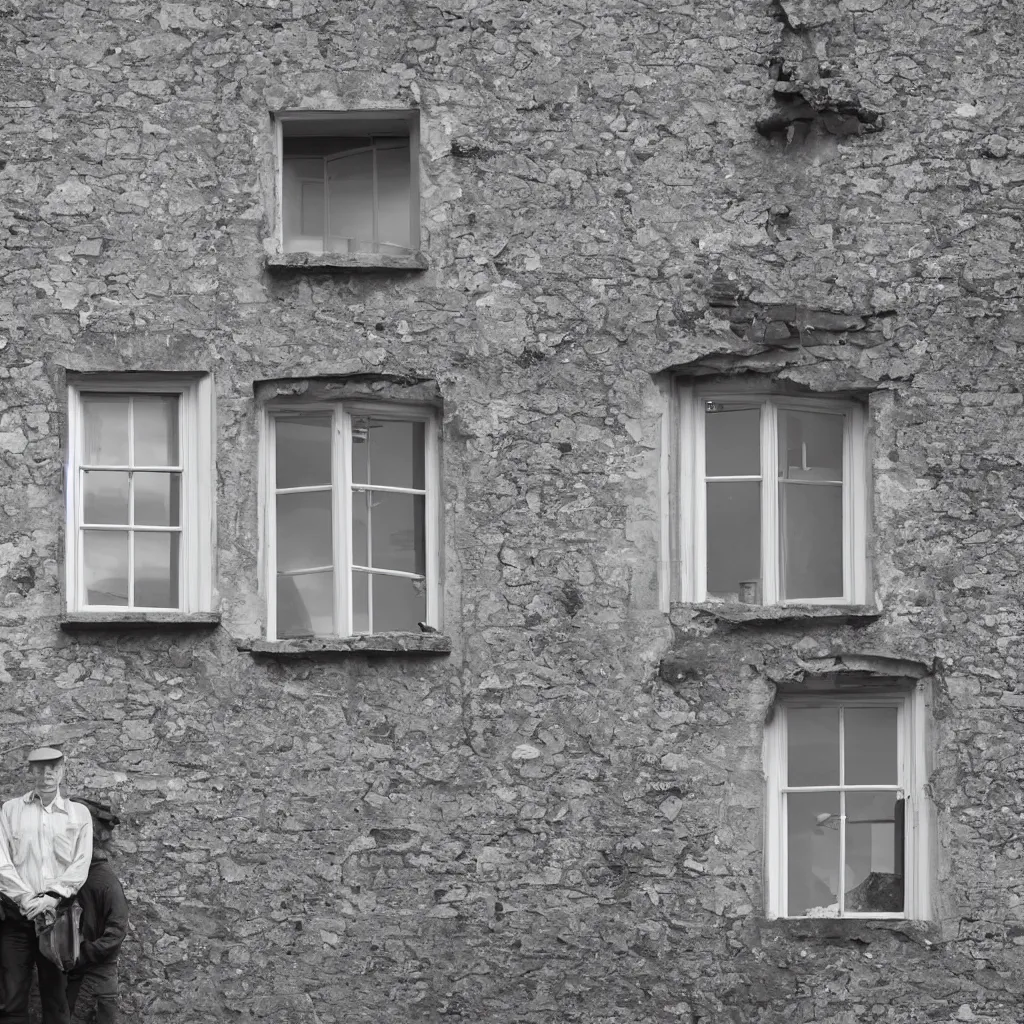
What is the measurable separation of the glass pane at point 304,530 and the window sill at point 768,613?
2.36 meters

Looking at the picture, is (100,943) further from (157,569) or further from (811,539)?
(811,539)

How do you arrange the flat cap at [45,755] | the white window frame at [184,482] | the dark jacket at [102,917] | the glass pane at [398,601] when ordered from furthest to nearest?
1. the glass pane at [398,601]
2. the white window frame at [184,482]
3. the flat cap at [45,755]
4. the dark jacket at [102,917]

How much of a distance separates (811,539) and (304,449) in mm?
3449

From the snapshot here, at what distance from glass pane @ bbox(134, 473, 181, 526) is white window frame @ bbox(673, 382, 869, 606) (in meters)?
3.32

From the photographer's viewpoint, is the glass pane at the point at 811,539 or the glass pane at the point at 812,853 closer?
the glass pane at the point at 812,853

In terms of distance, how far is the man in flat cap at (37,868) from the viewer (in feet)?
41.1

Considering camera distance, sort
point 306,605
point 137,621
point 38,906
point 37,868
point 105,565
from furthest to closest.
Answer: point 306,605
point 105,565
point 137,621
point 37,868
point 38,906

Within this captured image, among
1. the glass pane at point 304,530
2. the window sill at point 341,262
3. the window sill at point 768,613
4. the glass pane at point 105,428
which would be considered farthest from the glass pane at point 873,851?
the glass pane at point 105,428

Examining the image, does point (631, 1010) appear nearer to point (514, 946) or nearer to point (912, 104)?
point (514, 946)

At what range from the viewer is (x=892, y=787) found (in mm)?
13414

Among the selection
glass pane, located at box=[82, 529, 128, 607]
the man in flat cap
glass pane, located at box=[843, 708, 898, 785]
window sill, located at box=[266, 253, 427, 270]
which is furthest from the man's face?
glass pane, located at box=[843, 708, 898, 785]

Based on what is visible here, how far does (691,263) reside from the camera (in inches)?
532

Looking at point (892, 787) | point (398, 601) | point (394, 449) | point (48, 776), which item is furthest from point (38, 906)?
point (892, 787)

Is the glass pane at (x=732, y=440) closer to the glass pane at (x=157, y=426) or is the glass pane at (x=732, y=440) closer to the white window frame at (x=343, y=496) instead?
the white window frame at (x=343, y=496)
